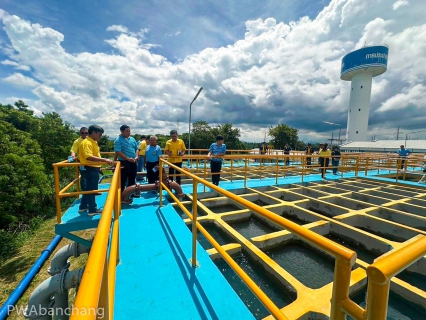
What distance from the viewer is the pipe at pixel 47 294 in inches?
87.1

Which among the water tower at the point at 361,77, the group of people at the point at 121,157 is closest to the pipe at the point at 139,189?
the group of people at the point at 121,157

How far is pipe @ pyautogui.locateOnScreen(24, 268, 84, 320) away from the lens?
87.1 inches

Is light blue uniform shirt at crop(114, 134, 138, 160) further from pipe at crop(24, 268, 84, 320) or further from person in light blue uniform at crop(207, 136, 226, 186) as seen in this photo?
pipe at crop(24, 268, 84, 320)

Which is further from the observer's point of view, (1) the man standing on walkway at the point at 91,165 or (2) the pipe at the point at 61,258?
(1) the man standing on walkway at the point at 91,165

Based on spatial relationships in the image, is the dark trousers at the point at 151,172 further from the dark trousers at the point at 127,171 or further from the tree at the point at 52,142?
the tree at the point at 52,142

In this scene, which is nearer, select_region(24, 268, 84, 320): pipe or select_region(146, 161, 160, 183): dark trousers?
select_region(24, 268, 84, 320): pipe

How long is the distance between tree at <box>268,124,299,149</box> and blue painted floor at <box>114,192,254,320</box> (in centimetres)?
4289

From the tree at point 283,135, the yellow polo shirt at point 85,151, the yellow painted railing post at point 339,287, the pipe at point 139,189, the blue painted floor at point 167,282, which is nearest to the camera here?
the yellow painted railing post at point 339,287

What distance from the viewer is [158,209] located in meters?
4.66

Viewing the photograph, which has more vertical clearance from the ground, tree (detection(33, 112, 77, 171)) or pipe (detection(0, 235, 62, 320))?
tree (detection(33, 112, 77, 171))

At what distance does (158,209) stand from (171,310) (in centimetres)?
280

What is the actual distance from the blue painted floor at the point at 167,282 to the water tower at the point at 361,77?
157ft

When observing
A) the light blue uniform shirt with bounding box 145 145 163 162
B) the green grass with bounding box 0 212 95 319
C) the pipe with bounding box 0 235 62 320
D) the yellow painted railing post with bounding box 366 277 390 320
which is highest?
the light blue uniform shirt with bounding box 145 145 163 162

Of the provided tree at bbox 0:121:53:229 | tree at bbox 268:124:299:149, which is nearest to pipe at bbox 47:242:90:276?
tree at bbox 0:121:53:229
